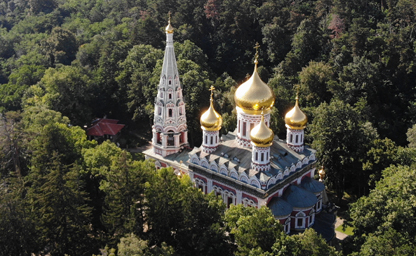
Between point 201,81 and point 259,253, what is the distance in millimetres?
23676

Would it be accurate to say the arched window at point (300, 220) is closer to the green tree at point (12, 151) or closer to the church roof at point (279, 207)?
the church roof at point (279, 207)

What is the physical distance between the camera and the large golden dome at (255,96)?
30.9 metres

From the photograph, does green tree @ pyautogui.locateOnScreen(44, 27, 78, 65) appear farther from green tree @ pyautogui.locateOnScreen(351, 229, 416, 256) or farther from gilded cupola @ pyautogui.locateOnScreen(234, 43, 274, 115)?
green tree @ pyautogui.locateOnScreen(351, 229, 416, 256)

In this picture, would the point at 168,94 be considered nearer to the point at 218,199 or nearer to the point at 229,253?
the point at 218,199

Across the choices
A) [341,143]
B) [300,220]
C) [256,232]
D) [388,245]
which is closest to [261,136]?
[300,220]

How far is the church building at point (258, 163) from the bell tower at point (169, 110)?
180 mm

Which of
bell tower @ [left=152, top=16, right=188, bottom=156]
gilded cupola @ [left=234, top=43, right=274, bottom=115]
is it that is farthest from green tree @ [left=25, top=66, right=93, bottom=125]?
gilded cupola @ [left=234, top=43, right=274, bottom=115]

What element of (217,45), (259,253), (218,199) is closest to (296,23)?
(217,45)

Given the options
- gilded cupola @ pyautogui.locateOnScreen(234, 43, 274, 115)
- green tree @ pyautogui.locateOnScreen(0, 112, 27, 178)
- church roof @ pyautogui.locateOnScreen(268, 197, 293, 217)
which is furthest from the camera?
green tree @ pyautogui.locateOnScreen(0, 112, 27, 178)

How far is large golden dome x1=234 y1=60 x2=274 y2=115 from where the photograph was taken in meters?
30.9

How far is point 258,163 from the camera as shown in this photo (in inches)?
1171

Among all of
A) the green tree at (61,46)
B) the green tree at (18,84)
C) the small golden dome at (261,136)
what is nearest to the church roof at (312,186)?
the small golden dome at (261,136)

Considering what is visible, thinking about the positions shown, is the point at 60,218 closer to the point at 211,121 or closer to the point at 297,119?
the point at 211,121

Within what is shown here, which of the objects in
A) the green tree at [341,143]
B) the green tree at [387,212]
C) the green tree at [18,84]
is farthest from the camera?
the green tree at [18,84]
